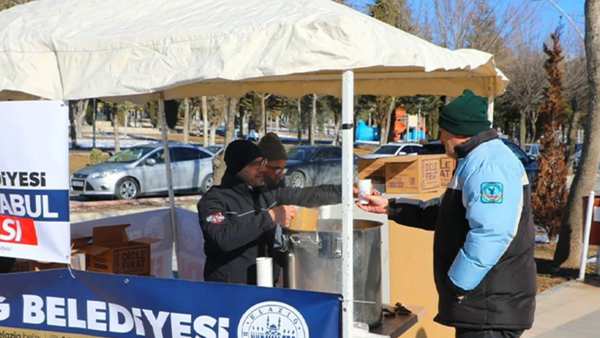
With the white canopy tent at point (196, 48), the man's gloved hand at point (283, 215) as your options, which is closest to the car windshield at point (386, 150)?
the white canopy tent at point (196, 48)

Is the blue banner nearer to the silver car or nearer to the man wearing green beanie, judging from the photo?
the man wearing green beanie

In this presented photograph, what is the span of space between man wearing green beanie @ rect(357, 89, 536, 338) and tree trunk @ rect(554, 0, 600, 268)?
20.9 feet

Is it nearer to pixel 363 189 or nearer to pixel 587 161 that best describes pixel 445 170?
pixel 363 189

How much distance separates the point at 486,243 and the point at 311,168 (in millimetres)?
7199

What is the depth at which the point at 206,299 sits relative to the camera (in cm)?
331

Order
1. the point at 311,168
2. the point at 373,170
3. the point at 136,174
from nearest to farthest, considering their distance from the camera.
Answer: the point at 373,170, the point at 311,168, the point at 136,174

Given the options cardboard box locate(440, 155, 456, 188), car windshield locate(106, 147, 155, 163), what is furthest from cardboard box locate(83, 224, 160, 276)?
car windshield locate(106, 147, 155, 163)

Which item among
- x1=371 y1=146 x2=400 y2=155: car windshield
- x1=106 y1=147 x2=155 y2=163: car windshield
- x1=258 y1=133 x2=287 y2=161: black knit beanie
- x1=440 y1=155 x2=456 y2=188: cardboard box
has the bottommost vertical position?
x1=371 y1=146 x2=400 y2=155: car windshield

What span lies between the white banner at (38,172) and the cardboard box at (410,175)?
2300 mm

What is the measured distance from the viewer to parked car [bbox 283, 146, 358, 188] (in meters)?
9.81

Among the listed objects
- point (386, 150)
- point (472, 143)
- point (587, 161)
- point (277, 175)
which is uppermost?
point (472, 143)

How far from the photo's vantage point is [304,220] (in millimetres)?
3672

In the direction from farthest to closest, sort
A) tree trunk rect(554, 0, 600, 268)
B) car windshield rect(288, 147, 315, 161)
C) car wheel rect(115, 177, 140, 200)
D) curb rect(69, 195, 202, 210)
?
car wheel rect(115, 177, 140, 200) < curb rect(69, 195, 202, 210) < car windshield rect(288, 147, 315, 161) < tree trunk rect(554, 0, 600, 268)

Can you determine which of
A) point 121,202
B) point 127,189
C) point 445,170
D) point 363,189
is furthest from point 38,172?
point 127,189
